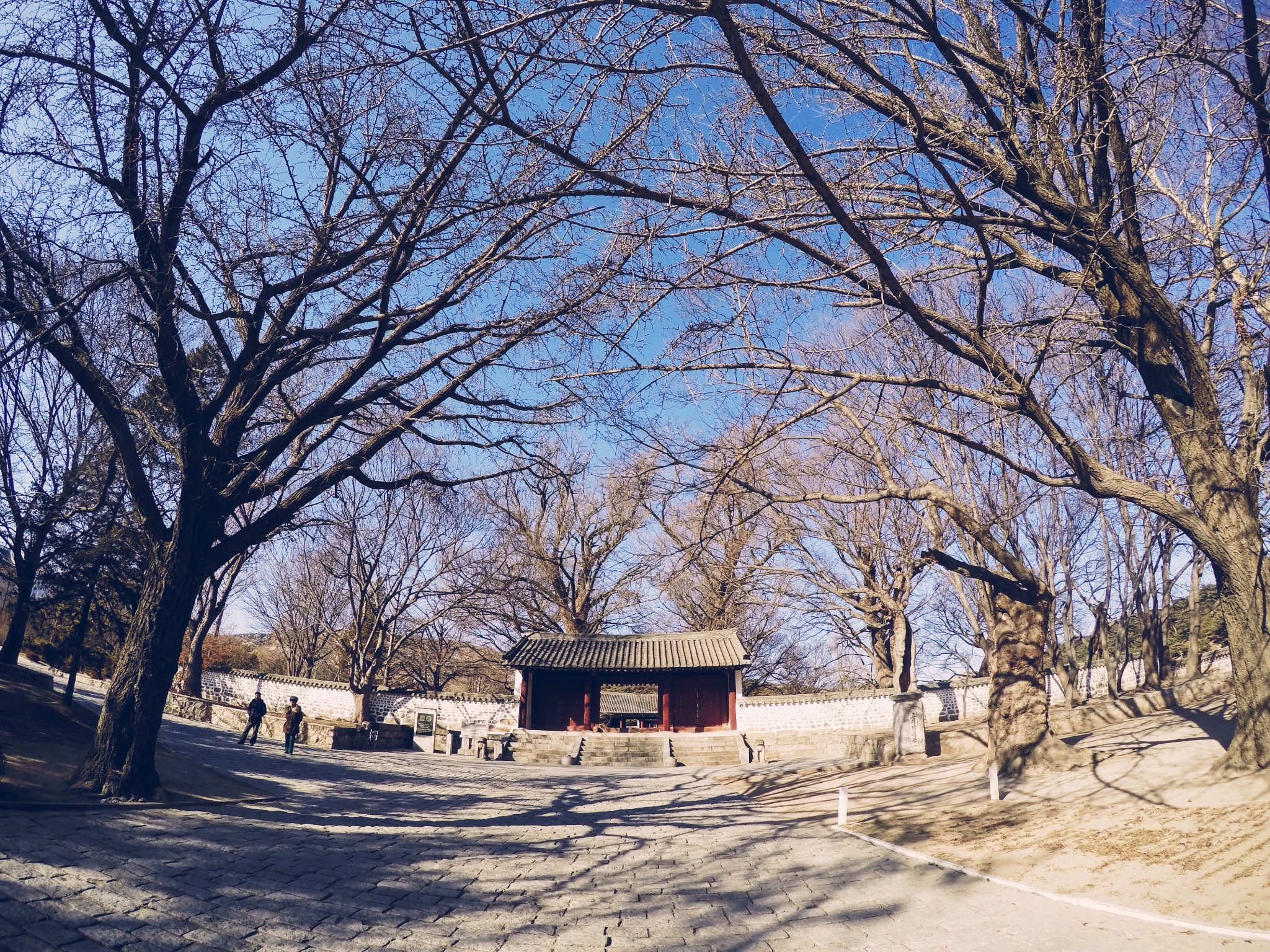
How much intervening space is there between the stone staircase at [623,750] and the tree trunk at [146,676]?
16.3 metres

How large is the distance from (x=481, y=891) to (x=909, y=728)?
10.9 metres

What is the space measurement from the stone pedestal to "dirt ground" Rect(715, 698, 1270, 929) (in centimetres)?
227

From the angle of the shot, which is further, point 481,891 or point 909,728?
point 909,728

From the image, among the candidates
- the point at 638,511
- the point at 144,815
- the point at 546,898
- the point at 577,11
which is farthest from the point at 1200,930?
the point at 638,511

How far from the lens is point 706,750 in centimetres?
2288

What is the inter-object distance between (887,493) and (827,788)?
6095mm

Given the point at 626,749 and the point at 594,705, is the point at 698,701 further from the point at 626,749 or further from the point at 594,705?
the point at 626,749

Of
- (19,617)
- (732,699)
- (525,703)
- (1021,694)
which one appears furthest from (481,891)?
(525,703)

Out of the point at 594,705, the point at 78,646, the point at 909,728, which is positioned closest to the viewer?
the point at 78,646

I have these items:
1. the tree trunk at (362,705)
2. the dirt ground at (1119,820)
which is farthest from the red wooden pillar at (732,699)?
the dirt ground at (1119,820)

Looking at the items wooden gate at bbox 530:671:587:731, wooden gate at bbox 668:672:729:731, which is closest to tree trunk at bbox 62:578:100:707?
wooden gate at bbox 530:671:587:731

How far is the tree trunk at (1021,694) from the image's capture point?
981cm

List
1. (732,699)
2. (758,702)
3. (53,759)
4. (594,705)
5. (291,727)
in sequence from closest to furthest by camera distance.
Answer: (53,759)
(291,727)
(758,702)
(732,699)
(594,705)

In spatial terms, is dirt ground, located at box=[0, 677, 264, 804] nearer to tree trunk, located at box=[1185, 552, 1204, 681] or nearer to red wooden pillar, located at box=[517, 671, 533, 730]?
red wooden pillar, located at box=[517, 671, 533, 730]
